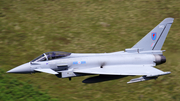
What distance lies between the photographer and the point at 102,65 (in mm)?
15883

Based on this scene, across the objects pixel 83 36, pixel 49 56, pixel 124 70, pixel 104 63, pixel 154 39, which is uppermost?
pixel 83 36

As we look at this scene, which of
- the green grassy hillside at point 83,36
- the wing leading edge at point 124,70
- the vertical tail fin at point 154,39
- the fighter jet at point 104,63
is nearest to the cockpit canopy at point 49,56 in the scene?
the fighter jet at point 104,63

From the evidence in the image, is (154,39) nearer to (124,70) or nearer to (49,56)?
(124,70)

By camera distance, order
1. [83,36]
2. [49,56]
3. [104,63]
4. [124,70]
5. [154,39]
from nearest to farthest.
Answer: [49,56]
[124,70]
[104,63]
[154,39]
[83,36]

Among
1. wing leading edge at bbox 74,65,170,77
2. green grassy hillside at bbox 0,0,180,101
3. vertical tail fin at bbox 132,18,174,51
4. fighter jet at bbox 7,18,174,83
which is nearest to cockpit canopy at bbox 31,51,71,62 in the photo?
fighter jet at bbox 7,18,174,83

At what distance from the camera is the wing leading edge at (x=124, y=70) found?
14.9m

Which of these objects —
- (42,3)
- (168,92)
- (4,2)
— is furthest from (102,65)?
(4,2)

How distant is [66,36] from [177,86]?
1448 centimetres

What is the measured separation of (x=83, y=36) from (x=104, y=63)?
40.5ft

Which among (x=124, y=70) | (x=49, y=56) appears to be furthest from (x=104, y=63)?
(x=49, y=56)

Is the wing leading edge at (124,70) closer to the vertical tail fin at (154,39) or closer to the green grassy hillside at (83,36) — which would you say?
the vertical tail fin at (154,39)

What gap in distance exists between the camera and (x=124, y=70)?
50.5ft

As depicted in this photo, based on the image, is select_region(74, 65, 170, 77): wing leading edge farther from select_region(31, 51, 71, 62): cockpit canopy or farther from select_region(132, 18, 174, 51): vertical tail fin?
select_region(132, 18, 174, 51): vertical tail fin

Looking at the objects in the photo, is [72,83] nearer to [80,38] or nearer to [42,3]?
[80,38]
